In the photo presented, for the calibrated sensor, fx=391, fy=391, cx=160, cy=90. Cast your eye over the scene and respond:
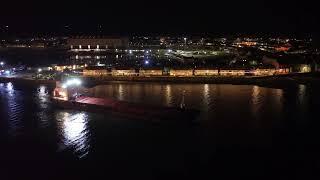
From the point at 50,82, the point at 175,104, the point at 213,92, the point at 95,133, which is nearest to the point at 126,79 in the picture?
the point at 50,82

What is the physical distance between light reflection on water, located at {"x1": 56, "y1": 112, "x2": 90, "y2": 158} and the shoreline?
38.8 feet

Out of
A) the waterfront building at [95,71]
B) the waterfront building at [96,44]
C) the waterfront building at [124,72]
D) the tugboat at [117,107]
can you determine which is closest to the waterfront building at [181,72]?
the waterfront building at [124,72]

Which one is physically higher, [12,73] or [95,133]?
[12,73]

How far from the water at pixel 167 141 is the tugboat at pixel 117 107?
1.63ft

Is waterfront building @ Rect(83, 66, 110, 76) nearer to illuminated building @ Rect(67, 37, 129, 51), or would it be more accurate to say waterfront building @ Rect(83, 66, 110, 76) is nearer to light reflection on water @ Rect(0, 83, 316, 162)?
light reflection on water @ Rect(0, 83, 316, 162)

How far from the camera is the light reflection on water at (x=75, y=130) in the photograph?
17.5 m

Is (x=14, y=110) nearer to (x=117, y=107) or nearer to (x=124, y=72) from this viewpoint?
(x=117, y=107)

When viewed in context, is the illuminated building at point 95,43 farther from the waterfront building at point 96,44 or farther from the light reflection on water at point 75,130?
the light reflection on water at point 75,130

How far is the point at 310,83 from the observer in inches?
1366

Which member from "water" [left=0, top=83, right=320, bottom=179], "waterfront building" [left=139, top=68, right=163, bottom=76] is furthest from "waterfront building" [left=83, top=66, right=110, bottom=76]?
"water" [left=0, top=83, right=320, bottom=179]

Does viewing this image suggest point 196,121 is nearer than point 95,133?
No

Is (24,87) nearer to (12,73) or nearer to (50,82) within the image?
(50,82)

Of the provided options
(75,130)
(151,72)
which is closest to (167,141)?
(75,130)

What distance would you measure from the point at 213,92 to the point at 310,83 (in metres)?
10.2
